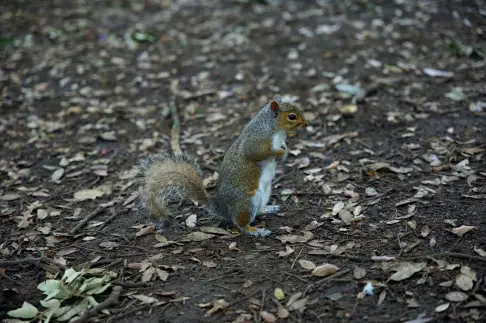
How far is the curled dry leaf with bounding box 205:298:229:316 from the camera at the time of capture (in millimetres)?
2779

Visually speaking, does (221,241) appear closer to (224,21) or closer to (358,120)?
(358,120)

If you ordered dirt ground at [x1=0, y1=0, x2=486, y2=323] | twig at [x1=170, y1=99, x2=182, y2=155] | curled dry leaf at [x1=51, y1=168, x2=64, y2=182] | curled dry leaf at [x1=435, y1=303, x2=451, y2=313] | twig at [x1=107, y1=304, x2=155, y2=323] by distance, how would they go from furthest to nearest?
twig at [x1=170, y1=99, x2=182, y2=155], curled dry leaf at [x1=51, y1=168, x2=64, y2=182], dirt ground at [x1=0, y1=0, x2=486, y2=323], twig at [x1=107, y1=304, x2=155, y2=323], curled dry leaf at [x1=435, y1=303, x2=451, y2=313]

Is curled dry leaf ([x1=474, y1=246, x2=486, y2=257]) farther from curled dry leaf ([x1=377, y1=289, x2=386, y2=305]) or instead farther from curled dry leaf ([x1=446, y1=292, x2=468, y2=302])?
curled dry leaf ([x1=377, y1=289, x2=386, y2=305])

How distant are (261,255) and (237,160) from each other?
68cm

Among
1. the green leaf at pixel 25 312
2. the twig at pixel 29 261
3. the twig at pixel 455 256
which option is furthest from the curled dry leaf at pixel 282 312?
the twig at pixel 29 261

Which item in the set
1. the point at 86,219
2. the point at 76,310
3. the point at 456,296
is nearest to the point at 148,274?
the point at 76,310

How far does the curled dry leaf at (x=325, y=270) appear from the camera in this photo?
117 inches

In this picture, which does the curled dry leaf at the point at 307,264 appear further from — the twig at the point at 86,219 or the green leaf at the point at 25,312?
the twig at the point at 86,219

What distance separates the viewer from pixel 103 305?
286 centimetres

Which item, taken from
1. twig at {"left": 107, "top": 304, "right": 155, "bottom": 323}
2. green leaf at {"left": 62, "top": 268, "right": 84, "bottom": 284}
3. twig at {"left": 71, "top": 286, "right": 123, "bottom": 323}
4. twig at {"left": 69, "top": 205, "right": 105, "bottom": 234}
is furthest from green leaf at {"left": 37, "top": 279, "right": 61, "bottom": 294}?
twig at {"left": 69, "top": 205, "right": 105, "bottom": 234}

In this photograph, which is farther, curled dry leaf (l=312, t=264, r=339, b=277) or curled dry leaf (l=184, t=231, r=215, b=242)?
curled dry leaf (l=184, t=231, r=215, b=242)

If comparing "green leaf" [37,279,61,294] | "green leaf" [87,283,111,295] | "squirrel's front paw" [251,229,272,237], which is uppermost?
"green leaf" [37,279,61,294]

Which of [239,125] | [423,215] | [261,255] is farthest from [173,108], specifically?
[423,215]

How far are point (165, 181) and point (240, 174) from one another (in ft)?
1.72
